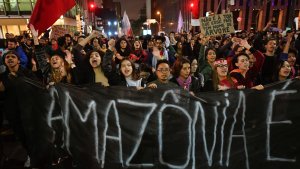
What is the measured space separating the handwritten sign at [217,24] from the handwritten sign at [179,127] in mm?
3910

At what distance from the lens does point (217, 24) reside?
280 inches

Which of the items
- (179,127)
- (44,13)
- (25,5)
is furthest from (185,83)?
(25,5)

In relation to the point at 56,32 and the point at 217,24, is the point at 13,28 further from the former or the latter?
the point at 217,24

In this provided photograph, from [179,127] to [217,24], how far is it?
14.9 feet

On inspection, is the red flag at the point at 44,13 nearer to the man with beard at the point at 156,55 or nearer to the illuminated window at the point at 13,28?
the man with beard at the point at 156,55

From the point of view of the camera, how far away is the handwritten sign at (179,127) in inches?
130

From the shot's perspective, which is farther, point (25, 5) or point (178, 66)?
point (25, 5)

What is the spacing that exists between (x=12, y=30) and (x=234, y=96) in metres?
28.5

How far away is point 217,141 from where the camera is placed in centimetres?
336

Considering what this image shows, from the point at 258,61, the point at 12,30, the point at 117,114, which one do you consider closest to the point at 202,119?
the point at 117,114

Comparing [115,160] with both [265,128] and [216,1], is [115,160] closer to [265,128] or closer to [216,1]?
[265,128]

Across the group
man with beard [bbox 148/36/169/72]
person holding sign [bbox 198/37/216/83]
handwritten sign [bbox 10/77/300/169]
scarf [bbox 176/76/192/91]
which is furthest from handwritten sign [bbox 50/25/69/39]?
scarf [bbox 176/76/192/91]

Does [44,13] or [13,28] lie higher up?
[13,28]

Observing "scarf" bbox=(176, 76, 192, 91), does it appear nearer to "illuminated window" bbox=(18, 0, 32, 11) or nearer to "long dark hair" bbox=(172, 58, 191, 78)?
"long dark hair" bbox=(172, 58, 191, 78)
